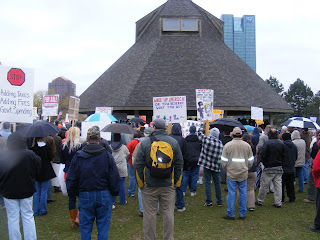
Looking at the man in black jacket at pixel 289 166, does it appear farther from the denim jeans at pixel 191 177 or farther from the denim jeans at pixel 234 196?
the denim jeans at pixel 191 177

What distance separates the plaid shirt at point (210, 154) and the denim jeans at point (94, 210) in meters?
3.77

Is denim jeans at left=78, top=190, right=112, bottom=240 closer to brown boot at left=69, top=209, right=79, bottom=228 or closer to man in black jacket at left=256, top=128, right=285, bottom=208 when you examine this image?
brown boot at left=69, top=209, right=79, bottom=228

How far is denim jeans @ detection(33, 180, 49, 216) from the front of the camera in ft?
24.6

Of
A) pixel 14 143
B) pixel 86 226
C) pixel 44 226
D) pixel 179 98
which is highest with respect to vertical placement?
pixel 179 98

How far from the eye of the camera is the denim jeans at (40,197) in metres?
7.48

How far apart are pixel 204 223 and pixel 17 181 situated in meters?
3.79

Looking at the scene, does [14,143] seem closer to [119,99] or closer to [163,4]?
[119,99]

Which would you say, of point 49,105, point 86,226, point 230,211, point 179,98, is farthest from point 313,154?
point 49,105

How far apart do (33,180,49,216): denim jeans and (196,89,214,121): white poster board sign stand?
4.82 m

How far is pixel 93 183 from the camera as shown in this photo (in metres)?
4.74

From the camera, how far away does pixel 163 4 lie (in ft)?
104

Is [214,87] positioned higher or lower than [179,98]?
higher

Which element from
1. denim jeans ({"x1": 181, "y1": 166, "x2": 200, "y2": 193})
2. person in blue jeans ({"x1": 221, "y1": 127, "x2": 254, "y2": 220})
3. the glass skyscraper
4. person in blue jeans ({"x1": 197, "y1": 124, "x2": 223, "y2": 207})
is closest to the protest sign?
denim jeans ({"x1": 181, "y1": 166, "x2": 200, "y2": 193})

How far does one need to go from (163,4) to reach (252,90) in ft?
38.2
